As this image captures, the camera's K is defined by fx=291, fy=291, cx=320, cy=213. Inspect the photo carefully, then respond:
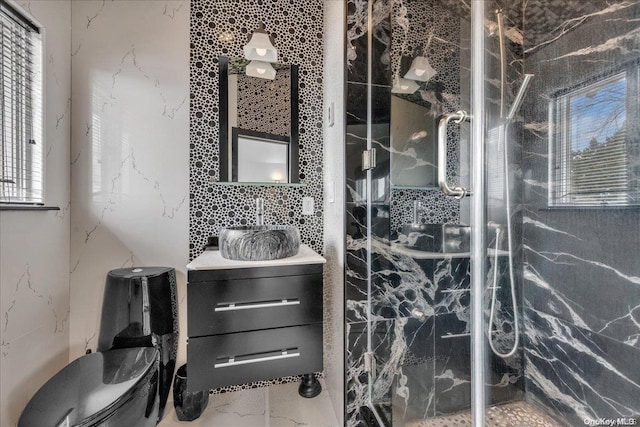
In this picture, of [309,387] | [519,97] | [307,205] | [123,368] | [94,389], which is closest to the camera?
[94,389]

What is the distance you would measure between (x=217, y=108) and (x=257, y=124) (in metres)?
0.26

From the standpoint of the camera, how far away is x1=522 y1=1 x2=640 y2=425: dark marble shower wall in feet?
3.26

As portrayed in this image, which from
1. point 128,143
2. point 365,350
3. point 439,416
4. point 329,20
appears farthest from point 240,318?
point 329,20

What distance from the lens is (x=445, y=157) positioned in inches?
43.5

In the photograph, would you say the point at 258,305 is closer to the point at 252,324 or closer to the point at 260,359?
the point at 252,324

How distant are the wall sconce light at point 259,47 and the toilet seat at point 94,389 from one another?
1.70 m

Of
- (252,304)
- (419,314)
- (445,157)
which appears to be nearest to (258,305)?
(252,304)

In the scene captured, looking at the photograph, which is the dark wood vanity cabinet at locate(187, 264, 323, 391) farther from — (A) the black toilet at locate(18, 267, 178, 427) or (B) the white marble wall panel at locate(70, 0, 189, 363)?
(B) the white marble wall panel at locate(70, 0, 189, 363)

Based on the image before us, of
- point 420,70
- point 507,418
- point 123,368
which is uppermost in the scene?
point 420,70

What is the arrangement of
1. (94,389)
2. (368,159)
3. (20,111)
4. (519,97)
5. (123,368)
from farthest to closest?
(368,159)
(20,111)
(519,97)
(123,368)
(94,389)

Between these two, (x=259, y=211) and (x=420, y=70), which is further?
(x=259, y=211)

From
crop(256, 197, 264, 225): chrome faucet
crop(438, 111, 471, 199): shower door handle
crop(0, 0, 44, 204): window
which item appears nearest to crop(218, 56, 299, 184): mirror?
crop(256, 197, 264, 225): chrome faucet

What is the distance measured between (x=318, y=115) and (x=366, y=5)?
2.13 ft

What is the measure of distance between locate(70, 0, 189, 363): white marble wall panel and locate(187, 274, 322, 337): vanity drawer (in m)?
0.54
